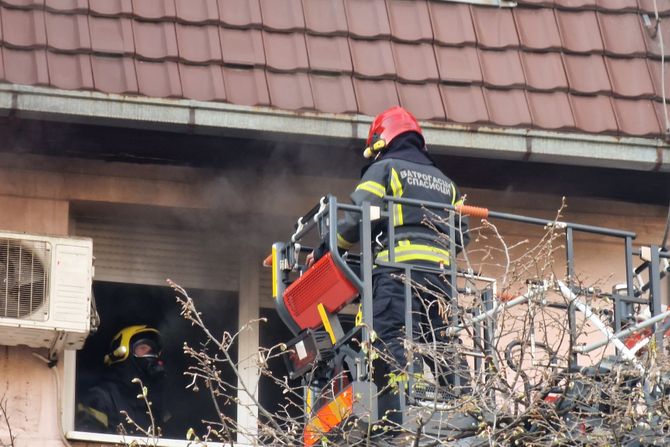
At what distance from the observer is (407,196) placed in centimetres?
1130

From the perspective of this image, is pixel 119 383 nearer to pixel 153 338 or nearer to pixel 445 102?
pixel 153 338

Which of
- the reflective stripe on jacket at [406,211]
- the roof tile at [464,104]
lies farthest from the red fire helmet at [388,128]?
the roof tile at [464,104]

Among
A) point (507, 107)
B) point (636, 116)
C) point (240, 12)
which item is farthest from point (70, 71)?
point (636, 116)

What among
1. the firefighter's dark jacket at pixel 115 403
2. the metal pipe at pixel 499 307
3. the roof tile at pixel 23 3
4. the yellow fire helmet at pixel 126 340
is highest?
the roof tile at pixel 23 3

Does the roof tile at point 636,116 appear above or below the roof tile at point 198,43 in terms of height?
below

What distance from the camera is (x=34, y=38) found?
12031 millimetres

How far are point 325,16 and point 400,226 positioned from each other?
2012 millimetres

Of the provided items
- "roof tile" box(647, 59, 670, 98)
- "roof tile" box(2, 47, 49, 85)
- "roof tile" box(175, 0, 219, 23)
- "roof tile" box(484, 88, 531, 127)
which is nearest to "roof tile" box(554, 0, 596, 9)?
"roof tile" box(647, 59, 670, 98)

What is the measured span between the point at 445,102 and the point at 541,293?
3200mm

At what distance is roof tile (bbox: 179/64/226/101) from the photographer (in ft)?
39.7

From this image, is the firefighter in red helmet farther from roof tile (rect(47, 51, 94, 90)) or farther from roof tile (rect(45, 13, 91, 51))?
roof tile (rect(45, 13, 91, 51))

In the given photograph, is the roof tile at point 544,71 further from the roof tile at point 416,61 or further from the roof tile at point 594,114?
the roof tile at point 416,61

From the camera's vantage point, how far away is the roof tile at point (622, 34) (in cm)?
1306

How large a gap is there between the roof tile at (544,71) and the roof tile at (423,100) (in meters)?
0.63
